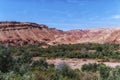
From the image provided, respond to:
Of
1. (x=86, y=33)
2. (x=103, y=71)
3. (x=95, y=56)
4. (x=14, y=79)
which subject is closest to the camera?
(x=14, y=79)

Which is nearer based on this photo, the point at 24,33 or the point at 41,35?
the point at 24,33

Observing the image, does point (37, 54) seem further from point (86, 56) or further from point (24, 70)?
point (24, 70)

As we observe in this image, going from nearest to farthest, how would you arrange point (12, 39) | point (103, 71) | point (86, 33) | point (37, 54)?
point (103, 71) < point (37, 54) < point (12, 39) < point (86, 33)

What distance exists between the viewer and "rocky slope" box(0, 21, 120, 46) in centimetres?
11069

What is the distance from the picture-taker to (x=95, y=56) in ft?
219

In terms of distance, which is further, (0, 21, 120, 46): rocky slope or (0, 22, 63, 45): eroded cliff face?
(0, 22, 63, 45): eroded cliff face

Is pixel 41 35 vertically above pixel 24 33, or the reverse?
pixel 24 33

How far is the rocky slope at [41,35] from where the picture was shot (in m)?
111

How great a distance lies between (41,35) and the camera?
4961 inches

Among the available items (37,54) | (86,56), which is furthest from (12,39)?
(86,56)

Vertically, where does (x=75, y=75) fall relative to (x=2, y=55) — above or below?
below

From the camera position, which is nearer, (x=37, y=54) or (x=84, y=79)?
(x=84, y=79)

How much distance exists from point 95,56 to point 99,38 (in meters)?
48.3

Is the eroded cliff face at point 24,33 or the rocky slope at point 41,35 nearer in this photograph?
the rocky slope at point 41,35
